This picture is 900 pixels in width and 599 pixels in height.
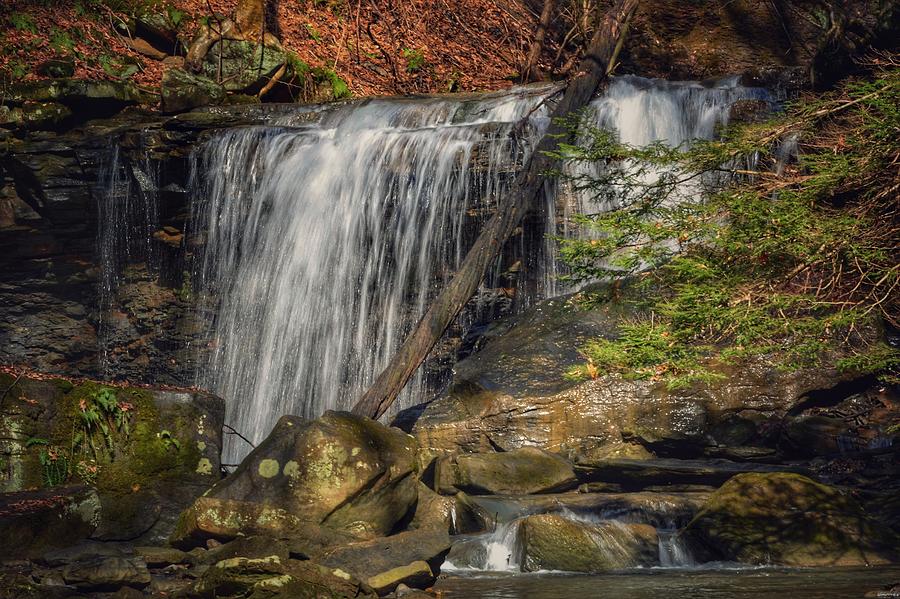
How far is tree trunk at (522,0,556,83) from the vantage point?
19891 mm

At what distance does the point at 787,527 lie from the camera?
25.7 feet

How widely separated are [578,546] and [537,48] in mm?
14422

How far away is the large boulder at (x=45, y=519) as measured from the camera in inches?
275

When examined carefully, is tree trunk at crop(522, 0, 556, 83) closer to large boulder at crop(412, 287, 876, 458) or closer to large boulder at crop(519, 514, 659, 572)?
large boulder at crop(412, 287, 876, 458)

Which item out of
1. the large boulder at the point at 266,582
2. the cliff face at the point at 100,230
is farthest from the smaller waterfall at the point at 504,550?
the cliff face at the point at 100,230

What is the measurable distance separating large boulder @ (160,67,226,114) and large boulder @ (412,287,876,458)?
314 inches

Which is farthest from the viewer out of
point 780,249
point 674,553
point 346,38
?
point 346,38

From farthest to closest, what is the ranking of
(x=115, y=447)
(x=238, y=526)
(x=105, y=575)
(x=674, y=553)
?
(x=115, y=447) < (x=674, y=553) < (x=238, y=526) < (x=105, y=575)

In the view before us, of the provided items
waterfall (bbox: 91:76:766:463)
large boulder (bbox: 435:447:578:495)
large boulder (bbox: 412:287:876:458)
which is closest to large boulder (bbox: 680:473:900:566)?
large boulder (bbox: 435:447:578:495)

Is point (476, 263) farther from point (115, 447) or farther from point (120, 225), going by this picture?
point (120, 225)

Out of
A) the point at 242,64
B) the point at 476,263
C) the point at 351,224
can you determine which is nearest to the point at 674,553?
the point at 476,263

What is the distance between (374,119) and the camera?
15.3 metres

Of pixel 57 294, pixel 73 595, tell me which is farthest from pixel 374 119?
pixel 73 595

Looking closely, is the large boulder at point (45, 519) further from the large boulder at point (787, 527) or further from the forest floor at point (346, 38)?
the forest floor at point (346, 38)
